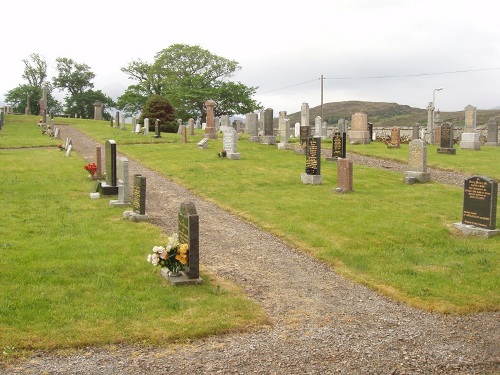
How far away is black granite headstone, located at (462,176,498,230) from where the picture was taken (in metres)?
11.9

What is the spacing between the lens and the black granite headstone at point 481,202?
1186 centimetres

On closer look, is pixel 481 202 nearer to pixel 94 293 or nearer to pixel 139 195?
pixel 139 195

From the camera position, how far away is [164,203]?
51.0 feet

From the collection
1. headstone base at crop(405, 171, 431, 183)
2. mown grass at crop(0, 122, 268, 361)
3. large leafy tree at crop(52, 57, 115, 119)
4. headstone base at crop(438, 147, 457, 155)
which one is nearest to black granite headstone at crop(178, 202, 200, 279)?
mown grass at crop(0, 122, 268, 361)

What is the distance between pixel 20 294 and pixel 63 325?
1280 mm

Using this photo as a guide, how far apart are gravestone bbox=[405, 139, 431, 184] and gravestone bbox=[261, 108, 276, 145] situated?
1373 cm

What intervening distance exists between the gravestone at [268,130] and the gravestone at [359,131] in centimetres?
535

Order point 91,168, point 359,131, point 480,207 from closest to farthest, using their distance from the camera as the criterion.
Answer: point 480,207, point 91,168, point 359,131

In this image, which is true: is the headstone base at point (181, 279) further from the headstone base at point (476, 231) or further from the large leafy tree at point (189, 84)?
the large leafy tree at point (189, 84)

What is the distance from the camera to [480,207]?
39.6ft

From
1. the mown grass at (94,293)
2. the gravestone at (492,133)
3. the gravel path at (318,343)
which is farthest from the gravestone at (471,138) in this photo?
the gravel path at (318,343)

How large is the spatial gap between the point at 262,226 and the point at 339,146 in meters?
13.0

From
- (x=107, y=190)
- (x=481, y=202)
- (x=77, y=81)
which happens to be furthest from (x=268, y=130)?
(x=77, y=81)

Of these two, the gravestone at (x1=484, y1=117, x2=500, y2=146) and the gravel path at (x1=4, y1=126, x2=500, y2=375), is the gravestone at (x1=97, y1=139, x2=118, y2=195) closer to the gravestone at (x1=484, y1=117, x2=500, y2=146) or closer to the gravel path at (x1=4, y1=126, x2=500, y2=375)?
the gravel path at (x1=4, y1=126, x2=500, y2=375)
